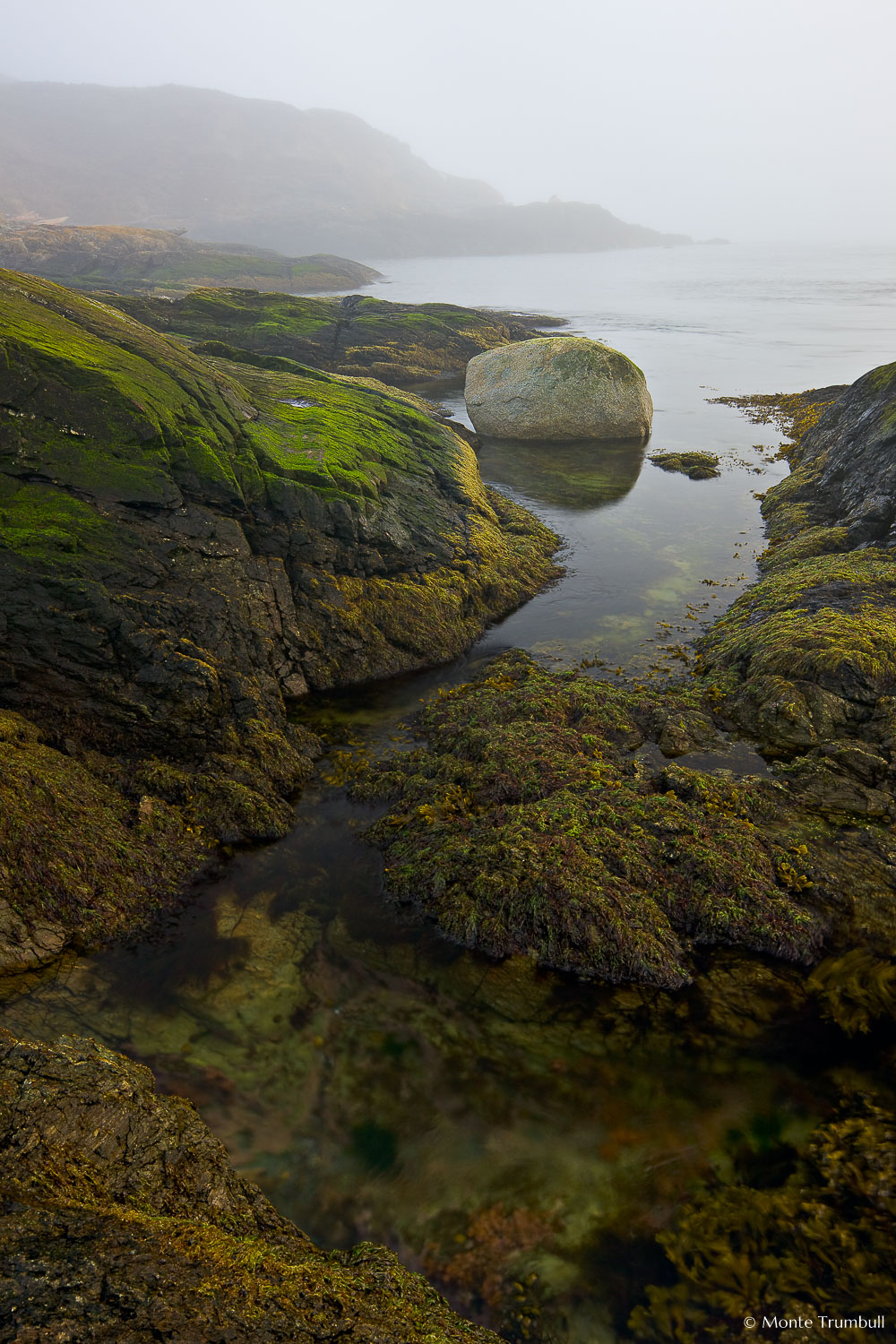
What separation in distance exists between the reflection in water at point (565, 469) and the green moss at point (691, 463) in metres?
0.88

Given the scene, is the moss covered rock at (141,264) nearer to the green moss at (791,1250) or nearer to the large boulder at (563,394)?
the large boulder at (563,394)

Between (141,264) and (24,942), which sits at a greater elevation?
(141,264)

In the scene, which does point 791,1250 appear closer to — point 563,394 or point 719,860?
point 719,860

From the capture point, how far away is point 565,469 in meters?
26.3

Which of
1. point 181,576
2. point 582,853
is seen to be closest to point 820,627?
point 582,853

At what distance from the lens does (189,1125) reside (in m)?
5.54

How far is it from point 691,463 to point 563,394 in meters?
6.13

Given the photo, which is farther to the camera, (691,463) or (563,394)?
(563,394)

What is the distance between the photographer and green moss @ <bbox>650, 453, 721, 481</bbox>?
25875mm

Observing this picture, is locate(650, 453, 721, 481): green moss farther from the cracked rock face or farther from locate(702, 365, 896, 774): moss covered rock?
the cracked rock face

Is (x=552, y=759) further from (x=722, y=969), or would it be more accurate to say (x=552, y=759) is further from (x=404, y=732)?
(x=722, y=969)

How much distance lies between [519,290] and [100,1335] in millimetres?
116819

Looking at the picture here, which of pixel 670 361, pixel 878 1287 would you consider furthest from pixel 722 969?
pixel 670 361

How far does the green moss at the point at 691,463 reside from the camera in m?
25.9
